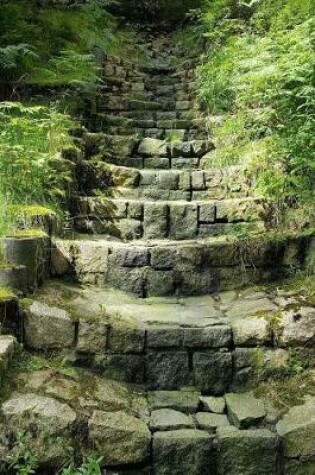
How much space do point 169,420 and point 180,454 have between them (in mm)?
255

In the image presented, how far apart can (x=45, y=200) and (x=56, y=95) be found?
294 centimetres

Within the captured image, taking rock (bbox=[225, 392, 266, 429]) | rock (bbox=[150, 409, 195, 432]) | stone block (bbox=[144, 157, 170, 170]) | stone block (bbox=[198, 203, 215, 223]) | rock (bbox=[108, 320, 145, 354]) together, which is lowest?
rock (bbox=[150, 409, 195, 432])

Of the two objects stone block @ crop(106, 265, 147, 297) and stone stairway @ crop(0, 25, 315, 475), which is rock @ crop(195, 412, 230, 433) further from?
stone block @ crop(106, 265, 147, 297)

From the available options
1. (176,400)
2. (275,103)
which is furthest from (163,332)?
(275,103)

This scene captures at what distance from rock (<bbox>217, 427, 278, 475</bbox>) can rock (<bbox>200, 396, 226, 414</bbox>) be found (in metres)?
0.36

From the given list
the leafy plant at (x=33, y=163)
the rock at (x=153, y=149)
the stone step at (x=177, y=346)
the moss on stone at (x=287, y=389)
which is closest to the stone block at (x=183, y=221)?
the leafy plant at (x=33, y=163)

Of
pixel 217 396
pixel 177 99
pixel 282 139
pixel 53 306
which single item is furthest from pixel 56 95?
pixel 217 396

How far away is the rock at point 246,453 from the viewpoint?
120 inches

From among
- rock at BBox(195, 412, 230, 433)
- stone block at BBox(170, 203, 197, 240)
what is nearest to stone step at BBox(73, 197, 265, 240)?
stone block at BBox(170, 203, 197, 240)

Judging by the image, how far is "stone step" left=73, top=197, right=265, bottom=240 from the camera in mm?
5504

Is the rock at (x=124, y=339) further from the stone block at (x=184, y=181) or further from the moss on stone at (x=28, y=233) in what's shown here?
the stone block at (x=184, y=181)

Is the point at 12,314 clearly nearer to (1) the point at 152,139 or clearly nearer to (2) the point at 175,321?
(2) the point at 175,321

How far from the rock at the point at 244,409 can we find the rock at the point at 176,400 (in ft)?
0.81

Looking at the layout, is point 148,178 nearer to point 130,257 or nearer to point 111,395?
point 130,257
